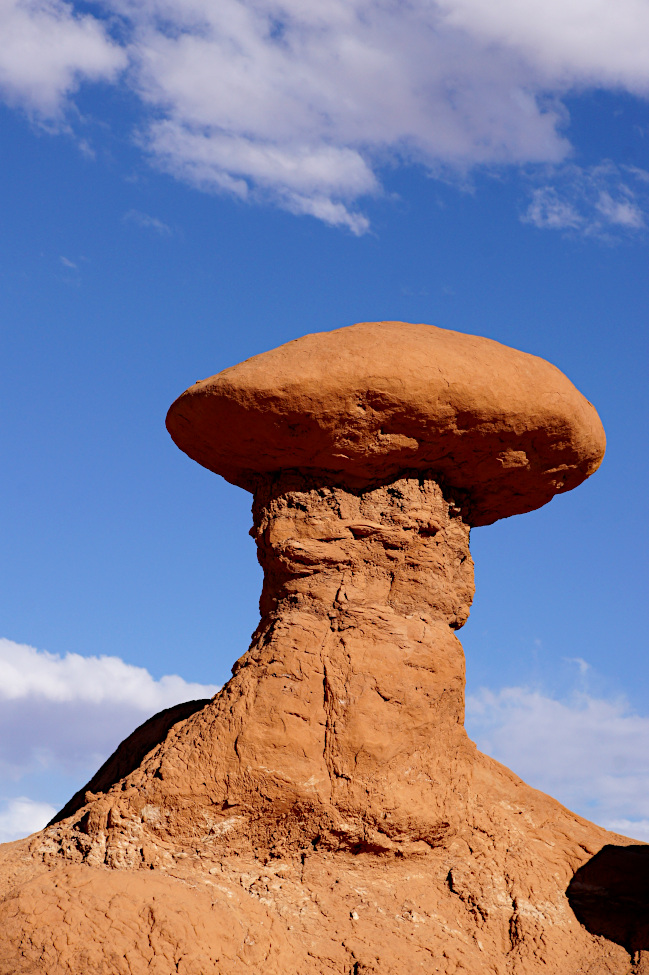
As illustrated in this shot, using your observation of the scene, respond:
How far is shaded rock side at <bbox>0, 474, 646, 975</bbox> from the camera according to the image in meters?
7.00

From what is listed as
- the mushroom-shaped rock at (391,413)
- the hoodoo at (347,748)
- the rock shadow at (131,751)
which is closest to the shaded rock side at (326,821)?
the hoodoo at (347,748)

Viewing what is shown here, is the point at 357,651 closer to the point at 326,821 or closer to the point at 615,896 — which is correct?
the point at 326,821

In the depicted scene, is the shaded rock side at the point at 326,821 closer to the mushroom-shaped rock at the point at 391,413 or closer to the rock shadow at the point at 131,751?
the mushroom-shaped rock at the point at 391,413

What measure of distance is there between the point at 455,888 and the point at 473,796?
78 cm

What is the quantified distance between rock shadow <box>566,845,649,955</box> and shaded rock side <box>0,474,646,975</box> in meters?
0.10

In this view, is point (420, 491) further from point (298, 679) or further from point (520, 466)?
point (298, 679)

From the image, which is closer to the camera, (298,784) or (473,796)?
(298,784)

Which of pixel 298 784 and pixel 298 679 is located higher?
pixel 298 679

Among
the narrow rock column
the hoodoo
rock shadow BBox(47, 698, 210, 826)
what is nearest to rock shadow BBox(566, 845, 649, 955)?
the hoodoo

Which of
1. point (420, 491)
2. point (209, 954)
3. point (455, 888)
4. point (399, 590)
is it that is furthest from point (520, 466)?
point (209, 954)

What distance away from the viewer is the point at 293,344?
8.68 m

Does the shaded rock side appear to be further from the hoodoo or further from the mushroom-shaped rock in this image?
the mushroom-shaped rock

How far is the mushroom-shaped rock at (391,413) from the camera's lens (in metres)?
8.09

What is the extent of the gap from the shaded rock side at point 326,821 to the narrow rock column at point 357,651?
15 millimetres
